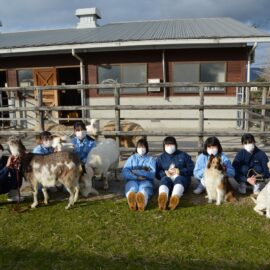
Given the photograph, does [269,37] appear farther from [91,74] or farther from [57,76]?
[57,76]

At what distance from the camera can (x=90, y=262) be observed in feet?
11.9

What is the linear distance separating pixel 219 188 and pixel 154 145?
4.29 m

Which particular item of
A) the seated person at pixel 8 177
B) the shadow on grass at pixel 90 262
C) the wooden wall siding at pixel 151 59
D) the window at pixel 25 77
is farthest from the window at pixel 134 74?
the shadow on grass at pixel 90 262

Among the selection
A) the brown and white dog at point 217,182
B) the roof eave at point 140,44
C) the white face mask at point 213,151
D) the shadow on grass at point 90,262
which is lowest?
the shadow on grass at point 90,262

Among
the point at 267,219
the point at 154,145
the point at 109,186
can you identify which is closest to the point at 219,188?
the point at 267,219

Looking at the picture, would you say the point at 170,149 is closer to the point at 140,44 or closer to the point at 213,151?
the point at 213,151

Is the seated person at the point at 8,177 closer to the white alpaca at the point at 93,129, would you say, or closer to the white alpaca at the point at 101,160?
the white alpaca at the point at 101,160

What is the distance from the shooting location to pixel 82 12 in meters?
18.6

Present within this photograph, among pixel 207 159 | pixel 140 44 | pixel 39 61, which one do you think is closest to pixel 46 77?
pixel 39 61

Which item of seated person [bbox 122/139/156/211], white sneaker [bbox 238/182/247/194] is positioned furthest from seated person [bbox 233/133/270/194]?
seated person [bbox 122/139/156/211]

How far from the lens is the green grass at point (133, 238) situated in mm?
3619

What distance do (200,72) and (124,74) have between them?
3.13 meters

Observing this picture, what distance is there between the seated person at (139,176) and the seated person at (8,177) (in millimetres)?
1851

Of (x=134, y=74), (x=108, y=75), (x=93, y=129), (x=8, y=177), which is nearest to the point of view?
(x=8, y=177)
